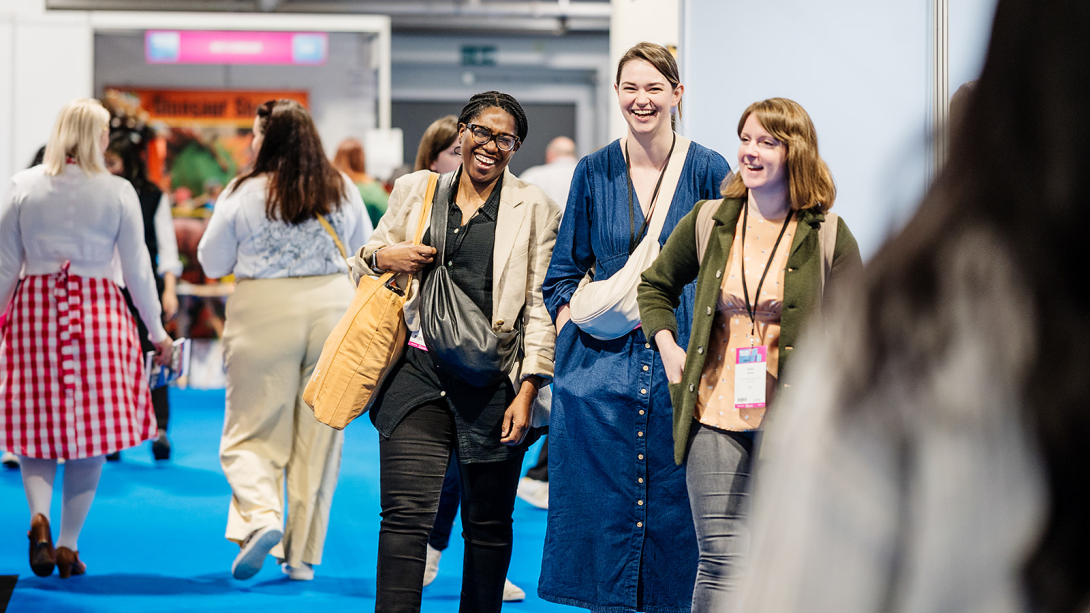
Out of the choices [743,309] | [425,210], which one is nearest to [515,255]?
[425,210]

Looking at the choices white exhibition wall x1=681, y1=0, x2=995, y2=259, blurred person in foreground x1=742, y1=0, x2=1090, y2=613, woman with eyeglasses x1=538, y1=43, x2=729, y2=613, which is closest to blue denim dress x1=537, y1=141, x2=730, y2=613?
woman with eyeglasses x1=538, y1=43, x2=729, y2=613

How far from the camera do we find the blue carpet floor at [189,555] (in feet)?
12.5

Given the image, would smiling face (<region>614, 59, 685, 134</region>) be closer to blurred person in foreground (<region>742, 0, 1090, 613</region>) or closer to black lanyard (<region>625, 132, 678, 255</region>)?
black lanyard (<region>625, 132, 678, 255</region>)

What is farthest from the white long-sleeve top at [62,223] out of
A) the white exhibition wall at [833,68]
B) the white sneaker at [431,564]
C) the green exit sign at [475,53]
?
the green exit sign at [475,53]

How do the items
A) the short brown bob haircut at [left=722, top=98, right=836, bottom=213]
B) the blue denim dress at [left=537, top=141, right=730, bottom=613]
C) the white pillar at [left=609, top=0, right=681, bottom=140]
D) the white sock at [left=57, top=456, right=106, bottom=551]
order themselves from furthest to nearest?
the white pillar at [left=609, top=0, right=681, bottom=140], the white sock at [left=57, top=456, right=106, bottom=551], the blue denim dress at [left=537, top=141, right=730, bottom=613], the short brown bob haircut at [left=722, top=98, right=836, bottom=213]

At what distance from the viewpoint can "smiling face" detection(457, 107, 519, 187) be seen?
9.59 feet

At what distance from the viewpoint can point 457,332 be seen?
276 centimetres

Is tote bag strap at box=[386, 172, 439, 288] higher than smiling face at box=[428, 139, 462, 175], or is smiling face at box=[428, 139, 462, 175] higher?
smiling face at box=[428, 139, 462, 175]

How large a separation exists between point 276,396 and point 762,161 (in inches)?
89.5

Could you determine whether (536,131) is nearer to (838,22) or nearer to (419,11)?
(419,11)

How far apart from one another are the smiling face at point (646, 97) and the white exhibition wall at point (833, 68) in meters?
0.66

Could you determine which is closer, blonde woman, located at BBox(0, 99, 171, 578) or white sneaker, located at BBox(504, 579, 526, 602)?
white sneaker, located at BBox(504, 579, 526, 602)

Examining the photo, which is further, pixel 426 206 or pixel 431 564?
pixel 431 564

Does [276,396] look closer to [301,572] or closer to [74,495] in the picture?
[301,572]
